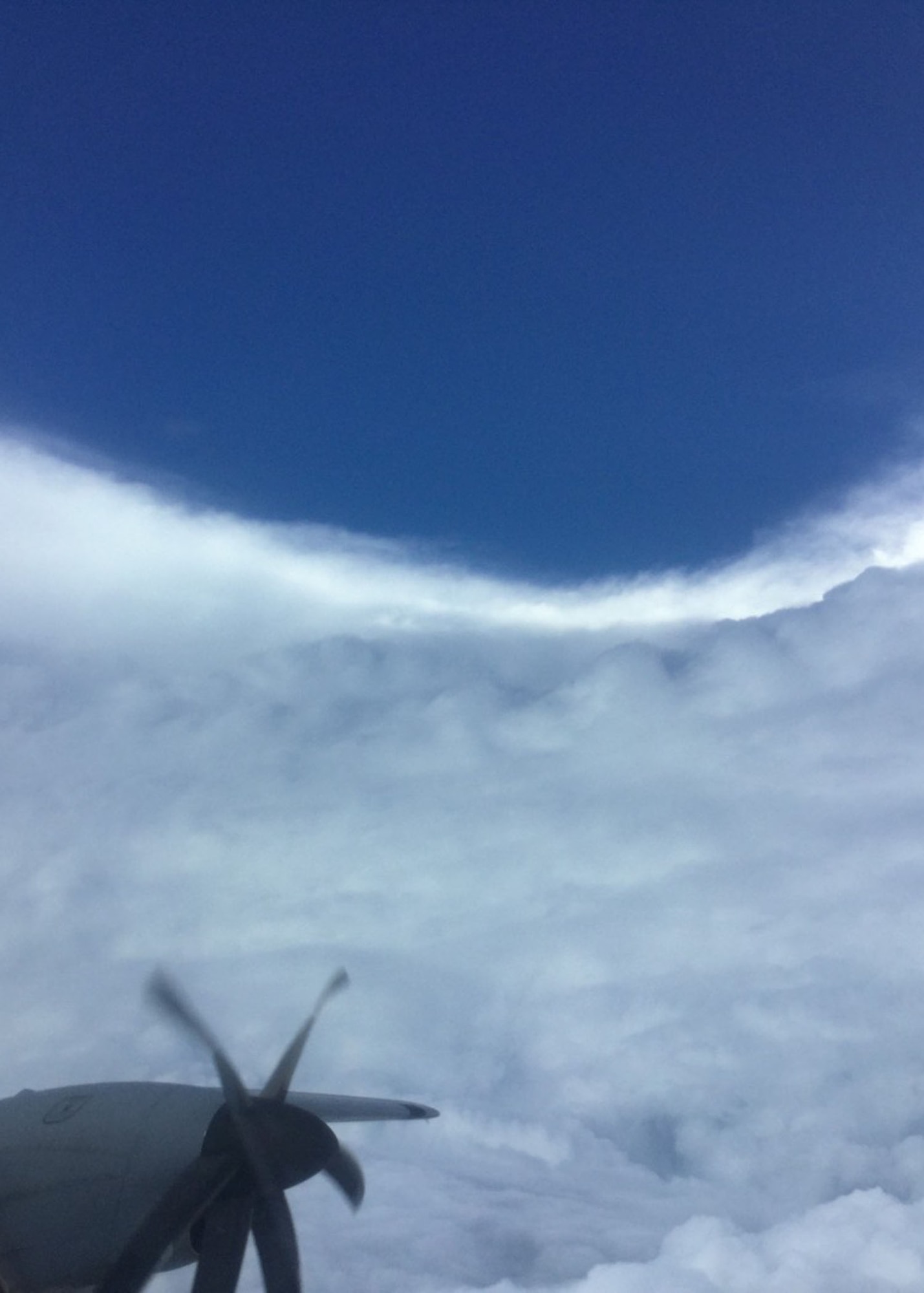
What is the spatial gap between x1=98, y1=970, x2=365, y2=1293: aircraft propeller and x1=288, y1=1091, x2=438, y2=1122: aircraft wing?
536 centimetres

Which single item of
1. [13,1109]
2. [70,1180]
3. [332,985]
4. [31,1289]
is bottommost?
[31,1289]

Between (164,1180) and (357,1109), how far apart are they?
9.73 meters

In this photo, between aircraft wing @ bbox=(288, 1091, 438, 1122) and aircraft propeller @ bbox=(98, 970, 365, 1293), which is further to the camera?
aircraft wing @ bbox=(288, 1091, 438, 1122)

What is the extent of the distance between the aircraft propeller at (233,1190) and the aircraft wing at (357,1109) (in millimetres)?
5356

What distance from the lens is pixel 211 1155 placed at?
25.7m

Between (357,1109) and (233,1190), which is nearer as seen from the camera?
(233,1190)

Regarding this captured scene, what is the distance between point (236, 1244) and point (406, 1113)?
39.4 ft

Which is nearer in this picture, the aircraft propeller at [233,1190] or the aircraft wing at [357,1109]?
the aircraft propeller at [233,1190]

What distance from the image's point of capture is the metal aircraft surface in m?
24.9

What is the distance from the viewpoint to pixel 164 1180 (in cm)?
2616

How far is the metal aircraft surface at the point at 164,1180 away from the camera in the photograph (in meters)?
24.9

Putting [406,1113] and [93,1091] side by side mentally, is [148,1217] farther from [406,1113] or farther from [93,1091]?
[406,1113]

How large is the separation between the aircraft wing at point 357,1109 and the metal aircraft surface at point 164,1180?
4044 mm

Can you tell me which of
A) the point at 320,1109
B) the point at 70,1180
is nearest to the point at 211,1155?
the point at 70,1180
